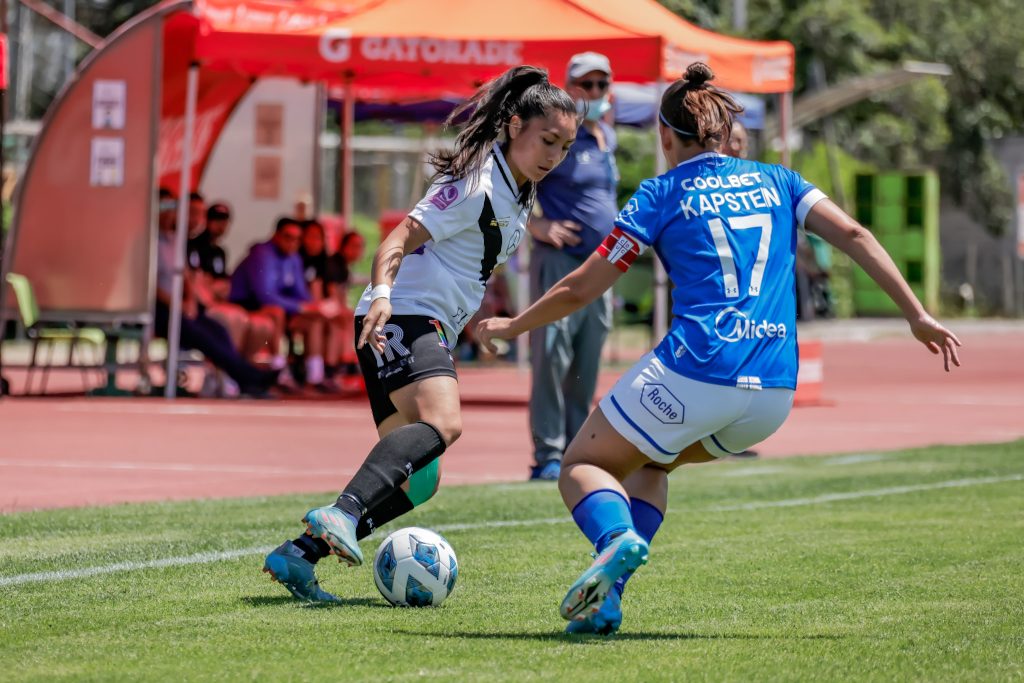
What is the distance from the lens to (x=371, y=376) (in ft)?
20.9

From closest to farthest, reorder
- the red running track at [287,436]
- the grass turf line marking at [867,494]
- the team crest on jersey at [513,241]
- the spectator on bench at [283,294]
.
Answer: the team crest on jersey at [513,241]
the grass turf line marking at [867,494]
the red running track at [287,436]
the spectator on bench at [283,294]

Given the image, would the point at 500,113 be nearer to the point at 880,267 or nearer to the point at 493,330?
the point at 493,330

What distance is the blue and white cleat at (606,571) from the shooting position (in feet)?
17.1

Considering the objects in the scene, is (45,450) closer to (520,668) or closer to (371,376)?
(371,376)

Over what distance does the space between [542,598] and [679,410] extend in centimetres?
123

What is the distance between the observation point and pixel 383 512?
20.9 ft

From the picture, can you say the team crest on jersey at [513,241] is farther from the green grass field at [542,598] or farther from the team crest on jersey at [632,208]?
the green grass field at [542,598]

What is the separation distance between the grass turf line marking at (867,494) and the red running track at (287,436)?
2116 millimetres

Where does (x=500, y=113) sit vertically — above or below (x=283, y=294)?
above

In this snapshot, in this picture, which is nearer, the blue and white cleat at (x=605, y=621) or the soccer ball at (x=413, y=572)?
the blue and white cleat at (x=605, y=621)

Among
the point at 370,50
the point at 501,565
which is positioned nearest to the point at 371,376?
the point at 501,565

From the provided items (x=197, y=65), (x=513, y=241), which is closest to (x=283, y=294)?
(x=197, y=65)

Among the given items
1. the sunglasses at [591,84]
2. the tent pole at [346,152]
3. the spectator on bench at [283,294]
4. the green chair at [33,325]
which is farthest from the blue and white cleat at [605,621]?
the tent pole at [346,152]

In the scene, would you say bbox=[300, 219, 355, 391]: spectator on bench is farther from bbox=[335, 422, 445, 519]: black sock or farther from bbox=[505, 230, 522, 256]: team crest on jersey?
bbox=[335, 422, 445, 519]: black sock
